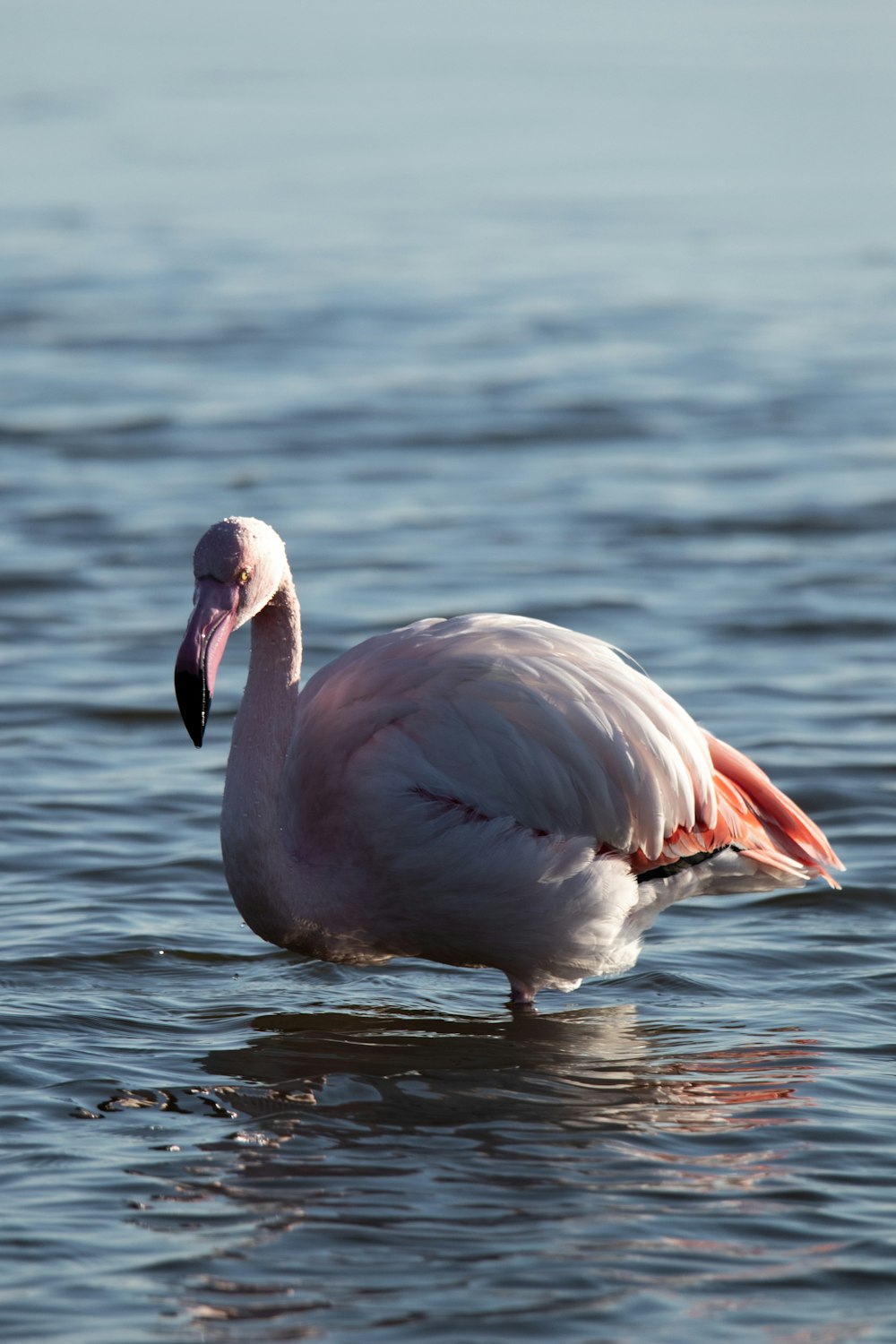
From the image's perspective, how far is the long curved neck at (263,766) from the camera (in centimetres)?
579

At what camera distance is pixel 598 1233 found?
480cm

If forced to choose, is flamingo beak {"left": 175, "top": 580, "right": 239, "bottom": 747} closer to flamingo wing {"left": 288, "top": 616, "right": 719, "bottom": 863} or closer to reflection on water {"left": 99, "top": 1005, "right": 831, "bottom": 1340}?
flamingo wing {"left": 288, "top": 616, "right": 719, "bottom": 863}

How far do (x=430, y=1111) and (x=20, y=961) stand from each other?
1597 millimetres

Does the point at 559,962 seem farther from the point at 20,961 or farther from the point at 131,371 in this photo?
the point at 131,371

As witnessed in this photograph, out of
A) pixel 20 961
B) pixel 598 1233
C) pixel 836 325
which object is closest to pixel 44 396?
pixel 836 325

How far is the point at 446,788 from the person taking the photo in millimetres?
5852

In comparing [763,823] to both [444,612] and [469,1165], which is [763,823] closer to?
[469,1165]

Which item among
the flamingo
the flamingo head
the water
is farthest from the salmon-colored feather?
the flamingo head

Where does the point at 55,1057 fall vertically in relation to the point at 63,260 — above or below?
below

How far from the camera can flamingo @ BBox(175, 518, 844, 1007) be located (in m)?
5.80

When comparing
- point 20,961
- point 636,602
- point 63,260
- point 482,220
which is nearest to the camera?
point 20,961

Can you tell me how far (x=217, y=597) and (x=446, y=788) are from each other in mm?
834

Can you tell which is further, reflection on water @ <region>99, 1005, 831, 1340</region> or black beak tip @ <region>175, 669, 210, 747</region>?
black beak tip @ <region>175, 669, 210, 747</region>

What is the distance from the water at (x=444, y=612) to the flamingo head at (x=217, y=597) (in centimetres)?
106
